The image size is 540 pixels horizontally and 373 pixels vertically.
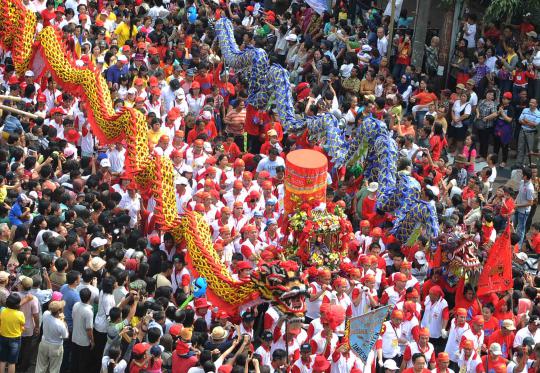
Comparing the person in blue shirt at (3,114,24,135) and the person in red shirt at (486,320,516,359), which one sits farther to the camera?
the person in blue shirt at (3,114,24,135)

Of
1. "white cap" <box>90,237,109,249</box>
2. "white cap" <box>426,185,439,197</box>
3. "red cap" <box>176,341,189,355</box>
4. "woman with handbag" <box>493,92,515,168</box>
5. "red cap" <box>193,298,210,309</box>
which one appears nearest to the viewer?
"red cap" <box>176,341,189,355</box>

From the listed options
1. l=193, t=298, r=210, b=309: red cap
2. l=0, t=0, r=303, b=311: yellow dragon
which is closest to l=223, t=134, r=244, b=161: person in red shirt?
l=0, t=0, r=303, b=311: yellow dragon

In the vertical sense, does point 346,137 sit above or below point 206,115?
below

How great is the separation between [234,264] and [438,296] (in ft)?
8.35

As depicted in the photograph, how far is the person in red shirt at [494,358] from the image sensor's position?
51.3ft

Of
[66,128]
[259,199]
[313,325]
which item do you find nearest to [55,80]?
[66,128]

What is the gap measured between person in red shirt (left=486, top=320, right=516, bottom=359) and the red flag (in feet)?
2.39

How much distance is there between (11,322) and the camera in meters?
15.3

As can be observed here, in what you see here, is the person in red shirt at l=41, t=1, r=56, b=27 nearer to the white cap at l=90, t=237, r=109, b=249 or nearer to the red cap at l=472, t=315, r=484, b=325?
the white cap at l=90, t=237, r=109, b=249

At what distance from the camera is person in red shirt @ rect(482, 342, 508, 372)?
15633 millimetres

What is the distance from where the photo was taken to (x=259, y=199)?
18719 millimetres

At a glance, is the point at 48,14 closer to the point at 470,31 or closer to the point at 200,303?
the point at 470,31

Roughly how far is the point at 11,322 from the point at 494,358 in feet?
17.9

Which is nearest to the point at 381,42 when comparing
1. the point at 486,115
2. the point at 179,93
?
the point at 486,115
